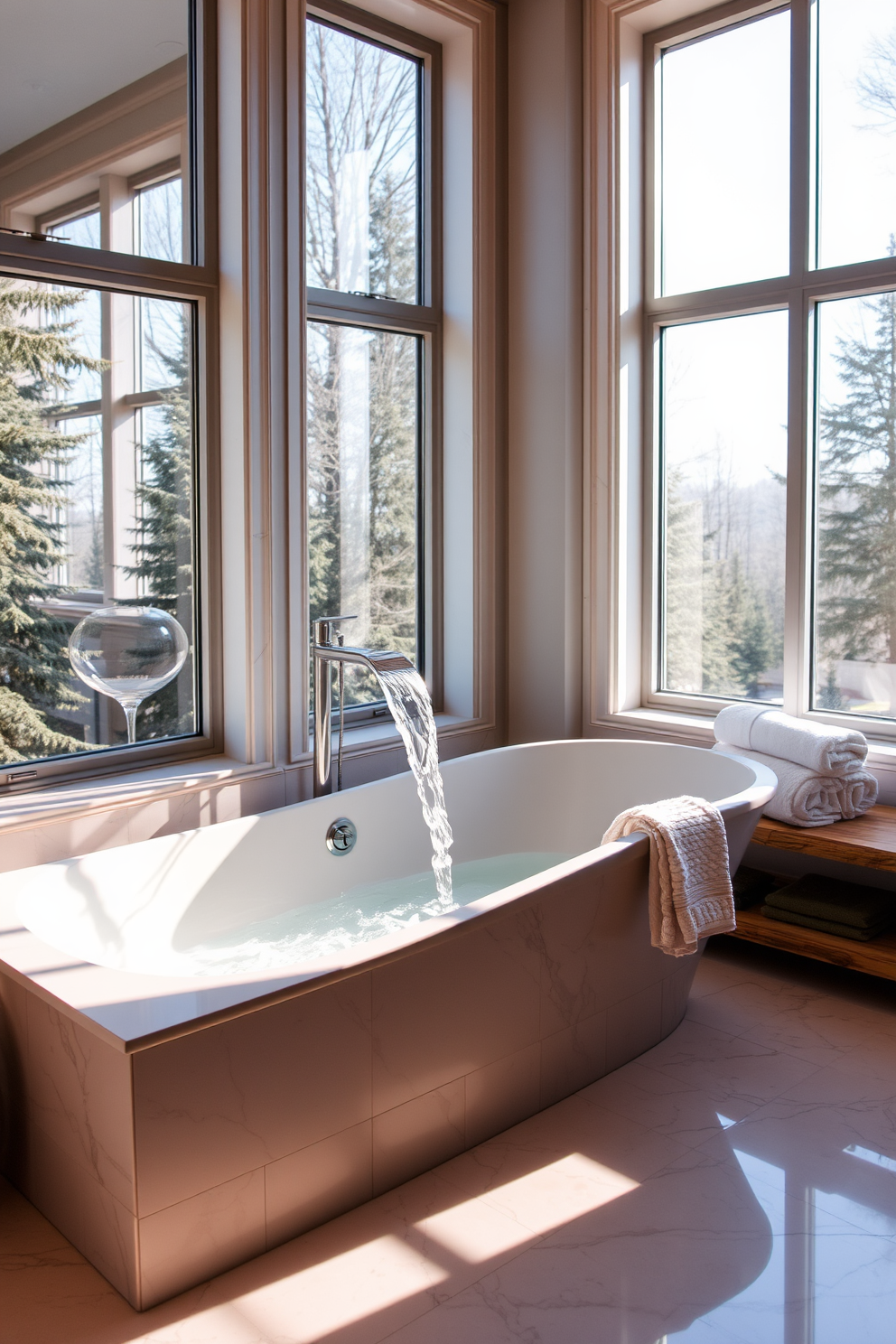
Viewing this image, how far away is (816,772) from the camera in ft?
9.57

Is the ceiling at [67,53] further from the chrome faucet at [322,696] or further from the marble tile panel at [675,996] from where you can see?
the marble tile panel at [675,996]

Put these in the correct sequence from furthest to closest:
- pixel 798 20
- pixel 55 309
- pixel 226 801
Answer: pixel 798 20
pixel 226 801
pixel 55 309

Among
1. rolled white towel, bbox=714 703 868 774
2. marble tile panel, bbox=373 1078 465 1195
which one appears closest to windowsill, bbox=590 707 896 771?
rolled white towel, bbox=714 703 868 774

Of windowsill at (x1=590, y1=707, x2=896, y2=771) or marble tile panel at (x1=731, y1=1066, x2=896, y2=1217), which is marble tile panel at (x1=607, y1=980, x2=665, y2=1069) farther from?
windowsill at (x1=590, y1=707, x2=896, y2=771)

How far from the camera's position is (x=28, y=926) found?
2.01 m

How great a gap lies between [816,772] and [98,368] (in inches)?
83.9

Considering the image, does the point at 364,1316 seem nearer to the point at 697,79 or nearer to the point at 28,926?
the point at 28,926

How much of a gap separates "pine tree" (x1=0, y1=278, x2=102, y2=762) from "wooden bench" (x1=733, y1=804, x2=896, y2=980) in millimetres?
1898

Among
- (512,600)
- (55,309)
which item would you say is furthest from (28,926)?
(512,600)

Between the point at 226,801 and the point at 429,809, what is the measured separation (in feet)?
1.83

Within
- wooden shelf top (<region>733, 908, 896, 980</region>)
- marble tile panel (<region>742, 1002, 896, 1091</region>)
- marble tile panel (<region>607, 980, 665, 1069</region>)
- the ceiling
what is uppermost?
the ceiling

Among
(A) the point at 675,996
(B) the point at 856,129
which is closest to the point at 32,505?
(A) the point at 675,996

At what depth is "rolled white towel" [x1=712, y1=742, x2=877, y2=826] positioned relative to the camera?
2920 millimetres

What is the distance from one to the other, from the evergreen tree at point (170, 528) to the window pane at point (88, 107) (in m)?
0.37
